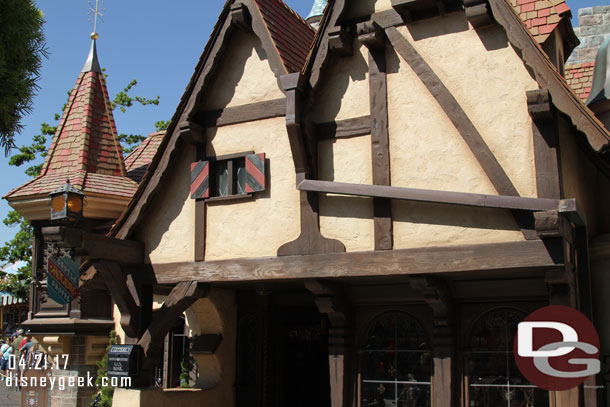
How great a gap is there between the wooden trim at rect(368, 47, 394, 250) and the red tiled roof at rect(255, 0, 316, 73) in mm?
1313

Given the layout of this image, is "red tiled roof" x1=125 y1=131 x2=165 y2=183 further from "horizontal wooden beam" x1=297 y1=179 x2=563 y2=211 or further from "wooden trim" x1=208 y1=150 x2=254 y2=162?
"horizontal wooden beam" x1=297 y1=179 x2=563 y2=211

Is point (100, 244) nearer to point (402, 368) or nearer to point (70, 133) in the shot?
point (402, 368)

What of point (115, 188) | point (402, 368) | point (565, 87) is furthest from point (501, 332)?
point (115, 188)

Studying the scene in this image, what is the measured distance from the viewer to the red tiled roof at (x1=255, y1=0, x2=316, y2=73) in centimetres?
982

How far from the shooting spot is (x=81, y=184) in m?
13.5

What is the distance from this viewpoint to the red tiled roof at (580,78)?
11875 millimetres

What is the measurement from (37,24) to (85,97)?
30.5 ft

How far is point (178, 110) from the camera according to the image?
33.7 feet

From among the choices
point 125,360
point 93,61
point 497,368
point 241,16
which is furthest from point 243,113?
point 93,61

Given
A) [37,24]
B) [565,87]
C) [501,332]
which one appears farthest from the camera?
[501,332]

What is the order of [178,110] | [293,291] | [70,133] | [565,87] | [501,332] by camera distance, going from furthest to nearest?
1. [70,133]
2. [293,291]
3. [178,110]
4. [501,332]
5. [565,87]

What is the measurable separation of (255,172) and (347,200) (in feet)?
4.80

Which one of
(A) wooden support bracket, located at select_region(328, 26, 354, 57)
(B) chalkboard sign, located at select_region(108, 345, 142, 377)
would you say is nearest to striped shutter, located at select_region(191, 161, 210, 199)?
(B) chalkboard sign, located at select_region(108, 345, 142, 377)

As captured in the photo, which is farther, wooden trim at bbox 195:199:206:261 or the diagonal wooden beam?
wooden trim at bbox 195:199:206:261
